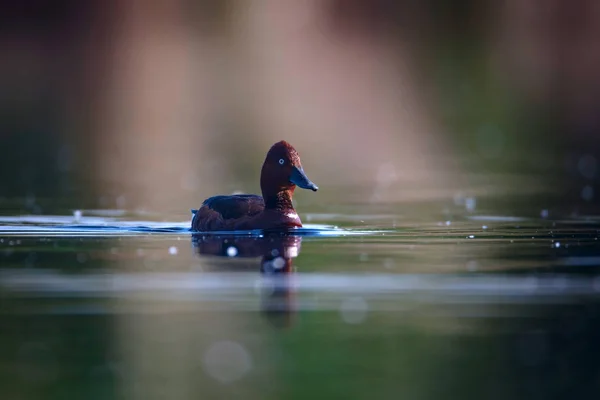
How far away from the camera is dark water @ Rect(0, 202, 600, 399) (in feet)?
24.9

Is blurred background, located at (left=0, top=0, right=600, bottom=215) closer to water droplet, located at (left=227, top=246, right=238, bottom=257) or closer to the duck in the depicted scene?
the duck

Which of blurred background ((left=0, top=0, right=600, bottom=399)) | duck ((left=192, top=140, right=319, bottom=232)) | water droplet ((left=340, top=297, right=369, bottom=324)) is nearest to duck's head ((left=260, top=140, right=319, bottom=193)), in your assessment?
duck ((left=192, top=140, right=319, bottom=232))

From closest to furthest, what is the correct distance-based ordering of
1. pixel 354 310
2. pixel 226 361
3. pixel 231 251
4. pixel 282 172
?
pixel 226 361
pixel 354 310
pixel 231 251
pixel 282 172

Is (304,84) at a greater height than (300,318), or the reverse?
(304,84)

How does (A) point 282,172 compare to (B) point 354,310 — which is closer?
(B) point 354,310

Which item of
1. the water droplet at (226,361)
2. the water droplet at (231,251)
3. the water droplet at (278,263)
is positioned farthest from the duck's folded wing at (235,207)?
the water droplet at (226,361)

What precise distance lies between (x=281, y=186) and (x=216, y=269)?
3.57 meters

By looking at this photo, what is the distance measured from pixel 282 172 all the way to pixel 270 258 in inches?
114

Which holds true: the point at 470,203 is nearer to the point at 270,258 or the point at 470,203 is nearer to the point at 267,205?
A: the point at 267,205

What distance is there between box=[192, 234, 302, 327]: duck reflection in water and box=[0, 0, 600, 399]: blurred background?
0.05 m

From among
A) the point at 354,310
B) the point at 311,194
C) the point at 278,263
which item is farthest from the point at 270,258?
the point at 311,194

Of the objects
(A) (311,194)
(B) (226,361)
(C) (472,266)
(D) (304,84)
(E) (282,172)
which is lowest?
(B) (226,361)

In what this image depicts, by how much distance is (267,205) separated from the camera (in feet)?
48.5

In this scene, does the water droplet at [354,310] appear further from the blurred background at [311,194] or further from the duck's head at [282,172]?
the duck's head at [282,172]
